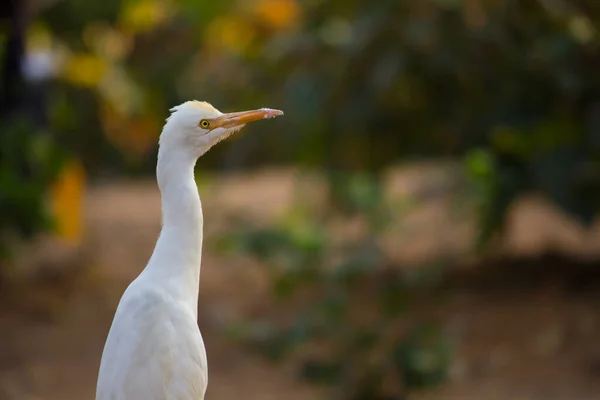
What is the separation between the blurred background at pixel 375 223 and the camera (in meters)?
6.40

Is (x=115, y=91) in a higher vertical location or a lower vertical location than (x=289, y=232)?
higher

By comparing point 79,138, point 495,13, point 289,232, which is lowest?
point 289,232

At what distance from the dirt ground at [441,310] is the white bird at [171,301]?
3.28 metres

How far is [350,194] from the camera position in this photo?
764cm

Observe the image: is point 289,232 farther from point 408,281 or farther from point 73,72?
point 73,72

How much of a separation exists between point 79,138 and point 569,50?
16.9 ft

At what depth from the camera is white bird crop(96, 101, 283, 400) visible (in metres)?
2.93

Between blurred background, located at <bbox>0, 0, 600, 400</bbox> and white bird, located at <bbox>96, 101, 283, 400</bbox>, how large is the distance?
2672 mm

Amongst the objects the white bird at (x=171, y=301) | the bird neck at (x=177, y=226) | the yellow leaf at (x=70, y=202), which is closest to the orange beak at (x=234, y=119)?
the white bird at (x=171, y=301)

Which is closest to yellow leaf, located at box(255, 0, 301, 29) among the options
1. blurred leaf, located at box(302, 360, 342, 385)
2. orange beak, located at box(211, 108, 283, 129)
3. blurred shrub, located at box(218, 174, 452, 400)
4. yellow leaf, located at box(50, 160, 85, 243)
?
yellow leaf, located at box(50, 160, 85, 243)

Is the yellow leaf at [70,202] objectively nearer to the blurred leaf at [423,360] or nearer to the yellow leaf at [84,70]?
the yellow leaf at [84,70]

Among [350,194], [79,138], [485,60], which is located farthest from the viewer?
[79,138]

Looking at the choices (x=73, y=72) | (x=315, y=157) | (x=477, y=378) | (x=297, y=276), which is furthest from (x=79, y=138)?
(x=477, y=378)

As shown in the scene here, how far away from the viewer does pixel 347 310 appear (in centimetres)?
664
